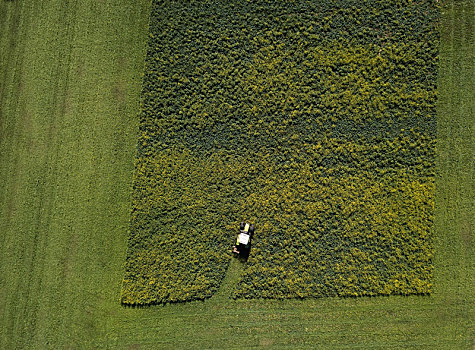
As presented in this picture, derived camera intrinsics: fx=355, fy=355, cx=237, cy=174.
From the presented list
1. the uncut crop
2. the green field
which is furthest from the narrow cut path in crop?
the uncut crop

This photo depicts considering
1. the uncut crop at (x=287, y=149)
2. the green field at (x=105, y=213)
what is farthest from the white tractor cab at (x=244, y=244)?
the green field at (x=105, y=213)

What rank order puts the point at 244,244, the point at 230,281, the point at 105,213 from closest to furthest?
1. the point at 244,244
2. the point at 230,281
3. the point at 105,213

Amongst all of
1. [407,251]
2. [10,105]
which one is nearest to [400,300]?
[407,251]

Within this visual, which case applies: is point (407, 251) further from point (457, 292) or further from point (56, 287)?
point (56, 287)

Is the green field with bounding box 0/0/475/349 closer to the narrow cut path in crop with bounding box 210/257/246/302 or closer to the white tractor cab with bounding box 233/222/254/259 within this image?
the narrow cut path in crop with bounding box 210/257/246/302

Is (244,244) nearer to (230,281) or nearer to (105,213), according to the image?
(230,281)

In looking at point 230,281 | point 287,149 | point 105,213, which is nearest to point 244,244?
point 230,281

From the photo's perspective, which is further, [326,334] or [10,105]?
[10,105]
